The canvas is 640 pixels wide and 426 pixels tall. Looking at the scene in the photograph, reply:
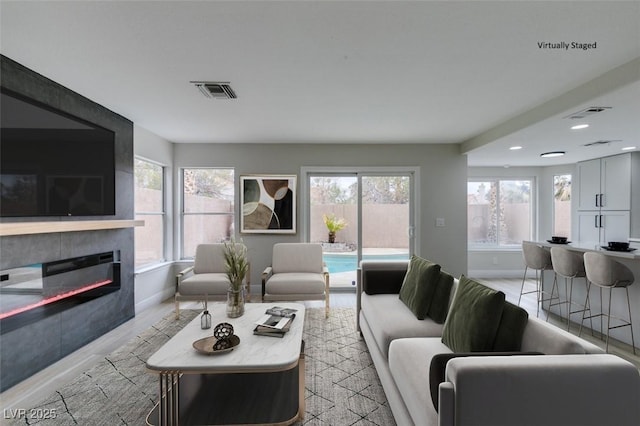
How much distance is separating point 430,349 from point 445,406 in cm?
71

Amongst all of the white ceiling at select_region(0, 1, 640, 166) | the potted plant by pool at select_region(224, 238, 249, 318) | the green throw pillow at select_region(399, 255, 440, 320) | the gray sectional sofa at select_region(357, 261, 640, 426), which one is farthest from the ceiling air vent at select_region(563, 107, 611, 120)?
the potted plant by pool at select_region(224, 238, 249, 318)

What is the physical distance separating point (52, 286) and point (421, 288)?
3.18 meters

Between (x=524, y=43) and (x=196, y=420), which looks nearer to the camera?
(x=196, y=420)

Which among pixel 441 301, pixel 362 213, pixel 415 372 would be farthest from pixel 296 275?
pixel 415 372

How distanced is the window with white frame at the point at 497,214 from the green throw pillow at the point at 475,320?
508 centimetres

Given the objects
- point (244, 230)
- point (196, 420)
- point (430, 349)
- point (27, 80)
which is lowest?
point (196, 420)

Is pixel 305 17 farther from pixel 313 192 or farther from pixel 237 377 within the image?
pixel 313 192

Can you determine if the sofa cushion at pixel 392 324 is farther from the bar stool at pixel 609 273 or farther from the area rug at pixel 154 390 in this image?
the bar stool at pixel 609 273

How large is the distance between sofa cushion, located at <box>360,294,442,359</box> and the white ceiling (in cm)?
193

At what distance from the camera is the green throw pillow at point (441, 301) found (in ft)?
7.54

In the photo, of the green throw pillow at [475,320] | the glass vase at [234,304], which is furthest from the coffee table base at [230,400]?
the green throw pillow at [475,320]

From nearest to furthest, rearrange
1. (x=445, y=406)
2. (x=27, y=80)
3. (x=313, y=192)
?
(x=445, y=406), (x=27, y=80), (x=313, y=192)

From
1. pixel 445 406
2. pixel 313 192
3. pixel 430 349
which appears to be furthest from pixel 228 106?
pixel 445 406

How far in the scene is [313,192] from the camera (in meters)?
5.05
